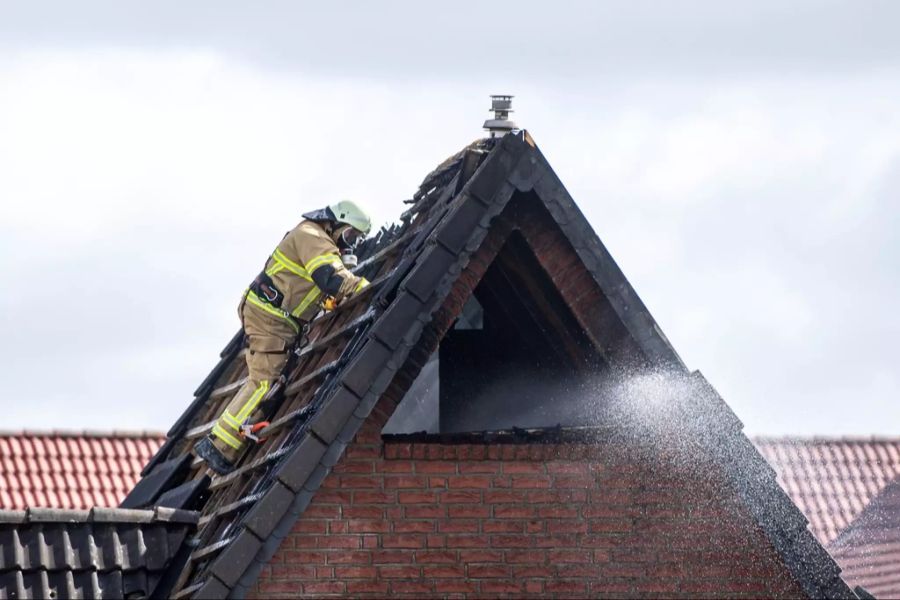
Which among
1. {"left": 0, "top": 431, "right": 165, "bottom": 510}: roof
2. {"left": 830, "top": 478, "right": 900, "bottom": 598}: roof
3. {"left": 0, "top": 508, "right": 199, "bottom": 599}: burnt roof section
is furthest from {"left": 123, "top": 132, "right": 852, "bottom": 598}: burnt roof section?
{"left": 0, "top": 431, "right": 165, "bottom": 510}: roof

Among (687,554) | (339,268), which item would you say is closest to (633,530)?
(687,554)

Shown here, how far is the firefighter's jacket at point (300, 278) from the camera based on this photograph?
11.1 meters

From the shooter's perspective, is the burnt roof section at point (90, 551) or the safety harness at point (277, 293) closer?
the burnt roof section at point (90, 551)

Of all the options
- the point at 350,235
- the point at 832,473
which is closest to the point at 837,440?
the point at 832,473

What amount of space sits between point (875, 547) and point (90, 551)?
15636mm

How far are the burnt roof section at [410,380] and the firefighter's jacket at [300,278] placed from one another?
0.27 meters

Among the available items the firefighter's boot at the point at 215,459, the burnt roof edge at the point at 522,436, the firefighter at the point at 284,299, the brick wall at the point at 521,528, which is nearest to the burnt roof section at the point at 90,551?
the firefighter's boot at the point at 215,459

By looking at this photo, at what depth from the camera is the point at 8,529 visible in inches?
416

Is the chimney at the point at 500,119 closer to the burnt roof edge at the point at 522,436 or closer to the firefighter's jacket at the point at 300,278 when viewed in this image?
the firefighter's jacket at the point at 300,278

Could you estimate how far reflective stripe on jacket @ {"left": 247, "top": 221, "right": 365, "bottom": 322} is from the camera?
11180 mm

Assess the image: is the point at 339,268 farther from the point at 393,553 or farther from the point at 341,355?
the point at 393,553

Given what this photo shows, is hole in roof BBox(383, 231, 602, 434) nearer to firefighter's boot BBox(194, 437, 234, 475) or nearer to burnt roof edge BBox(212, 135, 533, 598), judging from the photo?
burnt roof edge BBox(212, 135, 533, 598)

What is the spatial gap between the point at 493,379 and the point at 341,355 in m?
0.99

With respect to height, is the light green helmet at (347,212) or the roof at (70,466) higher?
the roof at (70,466)
